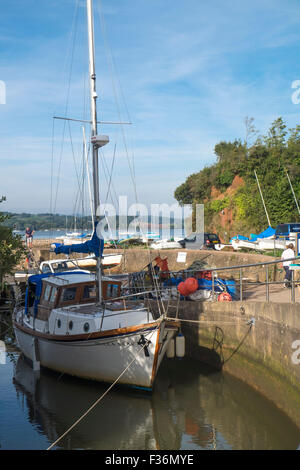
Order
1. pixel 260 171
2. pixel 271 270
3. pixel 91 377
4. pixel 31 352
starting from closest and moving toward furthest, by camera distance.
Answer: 1. pixel 91 377
2. pixel 31 352
3. pixel 271 270
4. pixel 260 171

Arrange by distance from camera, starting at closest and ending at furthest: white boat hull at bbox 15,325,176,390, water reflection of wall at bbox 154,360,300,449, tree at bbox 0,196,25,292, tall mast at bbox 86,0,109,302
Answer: water reflection of wall at bbox 154,360,300,449, tree at bbox 0,196,25,292, white boat hull at bbox 15,325,176,390, tall mast at bbox 86,0,109,302

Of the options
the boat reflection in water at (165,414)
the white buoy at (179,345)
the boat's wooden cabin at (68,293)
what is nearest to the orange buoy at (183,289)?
the boat's wooden cabin at (68,293)

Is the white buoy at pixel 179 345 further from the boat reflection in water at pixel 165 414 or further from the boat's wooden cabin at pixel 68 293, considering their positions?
the boat's wooden cabin at pixel 68 293

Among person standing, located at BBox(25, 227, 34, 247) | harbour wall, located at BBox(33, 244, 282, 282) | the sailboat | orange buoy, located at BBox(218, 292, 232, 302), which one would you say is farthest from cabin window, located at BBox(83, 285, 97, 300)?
person standing, located at BBox(25, 227, 34, 247)

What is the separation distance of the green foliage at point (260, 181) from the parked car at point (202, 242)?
455 cm

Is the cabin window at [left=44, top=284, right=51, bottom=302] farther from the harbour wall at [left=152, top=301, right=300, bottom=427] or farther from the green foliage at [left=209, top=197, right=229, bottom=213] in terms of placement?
the green foliage at [left=209, top=197, right=229, bottom=213]

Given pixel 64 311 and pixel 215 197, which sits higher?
pixel 215 197

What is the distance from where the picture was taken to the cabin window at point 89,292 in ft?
45.6

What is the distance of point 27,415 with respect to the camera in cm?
1097

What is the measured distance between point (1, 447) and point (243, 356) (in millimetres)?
6416

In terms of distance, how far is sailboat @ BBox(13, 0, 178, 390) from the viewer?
11.4 metres

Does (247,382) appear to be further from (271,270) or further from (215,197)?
(215,197)

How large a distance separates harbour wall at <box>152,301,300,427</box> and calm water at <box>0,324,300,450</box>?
1.18ft

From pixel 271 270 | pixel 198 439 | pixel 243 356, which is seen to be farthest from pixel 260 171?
pixel 198 439
